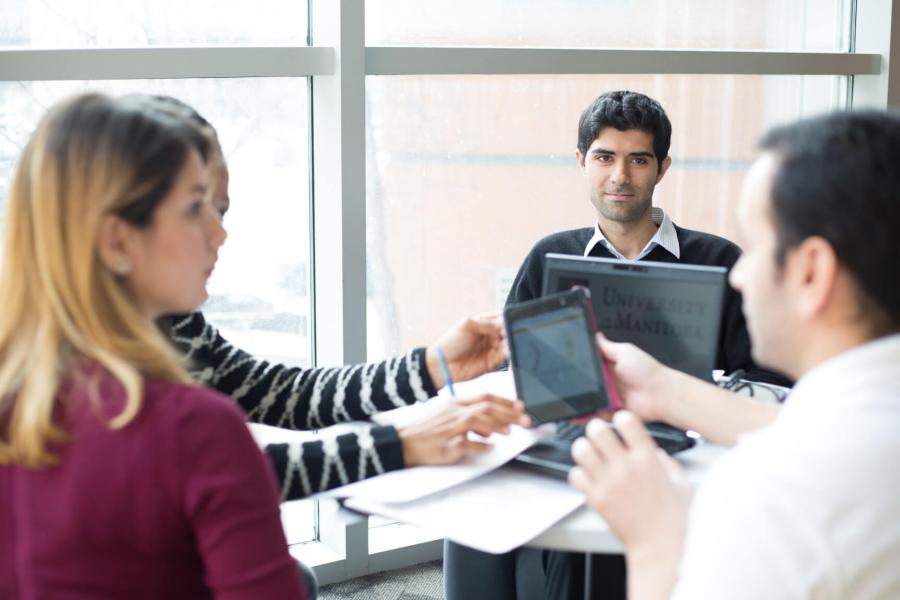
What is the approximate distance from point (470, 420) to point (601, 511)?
48 cm

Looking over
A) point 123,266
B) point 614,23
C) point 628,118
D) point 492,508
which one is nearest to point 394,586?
point 628,118

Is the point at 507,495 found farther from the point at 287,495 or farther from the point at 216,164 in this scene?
the point at 216,164

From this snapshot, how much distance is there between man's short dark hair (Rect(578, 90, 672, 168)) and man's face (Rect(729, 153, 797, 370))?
1.63 m

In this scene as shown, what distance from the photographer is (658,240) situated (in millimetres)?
2658

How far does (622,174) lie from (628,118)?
154mm

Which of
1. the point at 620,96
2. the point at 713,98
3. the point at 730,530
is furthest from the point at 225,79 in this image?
the point at 730,530

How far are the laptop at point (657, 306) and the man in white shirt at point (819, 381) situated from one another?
0.70m

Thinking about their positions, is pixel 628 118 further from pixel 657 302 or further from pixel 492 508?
pixel 492 508

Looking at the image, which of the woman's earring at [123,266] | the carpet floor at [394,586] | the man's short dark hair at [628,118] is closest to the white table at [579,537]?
the woman's earring at [123,266]

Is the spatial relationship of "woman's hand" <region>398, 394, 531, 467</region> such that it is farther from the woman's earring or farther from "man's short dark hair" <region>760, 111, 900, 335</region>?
"man's short dark hair" <region>760, 111, 900, 335</region>

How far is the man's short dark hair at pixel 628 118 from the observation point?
107 inches

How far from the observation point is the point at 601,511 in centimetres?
125

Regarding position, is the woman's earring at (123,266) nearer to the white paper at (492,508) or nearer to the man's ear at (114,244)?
the man's ear at (114,244)

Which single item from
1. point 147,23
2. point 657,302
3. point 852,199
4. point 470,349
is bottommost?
point 470,349
